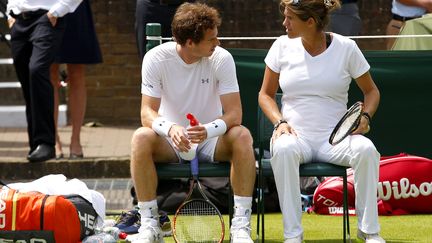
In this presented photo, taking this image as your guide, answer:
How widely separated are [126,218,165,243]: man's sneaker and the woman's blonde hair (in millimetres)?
1422

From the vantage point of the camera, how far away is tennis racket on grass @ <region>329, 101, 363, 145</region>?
7.47 meters

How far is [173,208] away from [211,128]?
1581 millimetres

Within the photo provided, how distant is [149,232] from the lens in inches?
298

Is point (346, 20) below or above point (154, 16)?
below

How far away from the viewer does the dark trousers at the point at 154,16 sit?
10.1 metres

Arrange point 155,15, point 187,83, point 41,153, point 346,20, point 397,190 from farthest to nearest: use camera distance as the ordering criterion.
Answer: point 346,20
point 41,153
point 155,15
point 397,190
point 187,83

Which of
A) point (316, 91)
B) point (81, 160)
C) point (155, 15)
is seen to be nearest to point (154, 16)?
point (155, 15)

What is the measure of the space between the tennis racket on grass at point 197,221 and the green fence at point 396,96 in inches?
77.0

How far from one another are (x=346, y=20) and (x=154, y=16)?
2048 millimetres

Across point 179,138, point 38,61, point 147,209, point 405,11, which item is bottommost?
point 147,209

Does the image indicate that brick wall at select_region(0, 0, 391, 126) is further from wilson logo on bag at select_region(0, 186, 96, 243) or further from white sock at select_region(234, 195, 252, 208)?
wilson logo on bag at select_region(0, 186, 96, 243)

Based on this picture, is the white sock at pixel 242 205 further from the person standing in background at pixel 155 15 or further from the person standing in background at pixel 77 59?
the person standing in background at pixel 77 59

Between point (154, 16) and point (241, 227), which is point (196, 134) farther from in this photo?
point (154, 16)

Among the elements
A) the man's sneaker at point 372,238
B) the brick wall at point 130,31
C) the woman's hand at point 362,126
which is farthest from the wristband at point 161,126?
the brick wall at point 130,31
